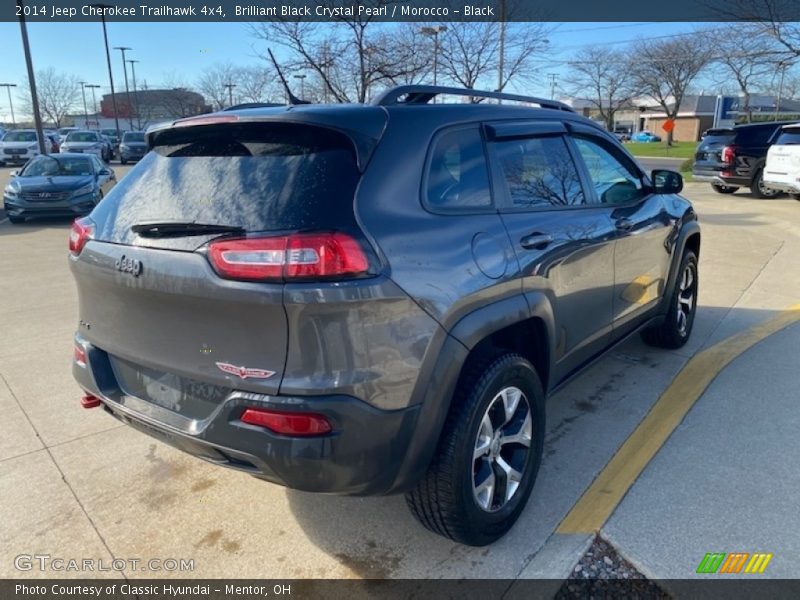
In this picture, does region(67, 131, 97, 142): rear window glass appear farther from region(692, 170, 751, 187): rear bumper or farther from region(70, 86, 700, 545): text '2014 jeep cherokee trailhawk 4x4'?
region(70, 86, 700, 545): text '2014 jeep cherokee trailhawk 4x4'

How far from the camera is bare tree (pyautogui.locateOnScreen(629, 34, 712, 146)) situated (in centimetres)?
4488

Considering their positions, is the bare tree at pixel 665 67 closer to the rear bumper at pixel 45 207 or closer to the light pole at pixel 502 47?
the light pole at pixel 502 47

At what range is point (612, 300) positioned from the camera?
362cm

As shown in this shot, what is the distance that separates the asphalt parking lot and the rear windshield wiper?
53.3 inches

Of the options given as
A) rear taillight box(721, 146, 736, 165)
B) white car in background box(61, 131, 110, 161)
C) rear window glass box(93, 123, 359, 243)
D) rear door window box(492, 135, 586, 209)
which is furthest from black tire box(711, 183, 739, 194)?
white car in background box(61, 131, 110, 161)

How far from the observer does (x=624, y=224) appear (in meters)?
3.65

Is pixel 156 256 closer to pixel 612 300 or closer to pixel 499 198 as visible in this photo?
pixel 499 198

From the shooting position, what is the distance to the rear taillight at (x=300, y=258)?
196cm

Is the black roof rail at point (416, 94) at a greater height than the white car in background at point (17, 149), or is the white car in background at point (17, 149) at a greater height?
the black roof rail at point (416, 94)

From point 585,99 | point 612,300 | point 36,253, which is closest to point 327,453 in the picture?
point 612,300

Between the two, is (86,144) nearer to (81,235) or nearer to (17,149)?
(17,149)

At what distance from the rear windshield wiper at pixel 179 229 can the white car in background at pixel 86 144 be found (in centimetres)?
2881

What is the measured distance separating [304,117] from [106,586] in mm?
1994

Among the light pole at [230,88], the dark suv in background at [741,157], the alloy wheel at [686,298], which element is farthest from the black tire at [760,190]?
the light pole at [230,88]
